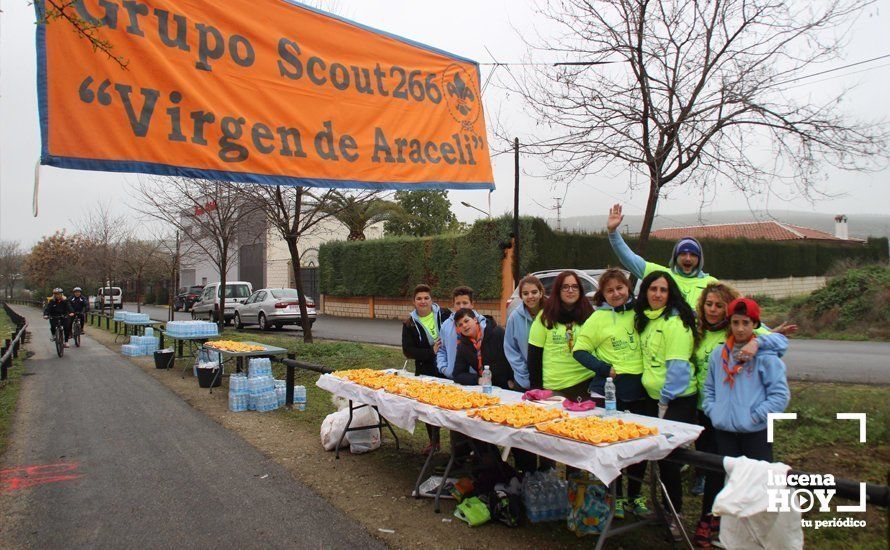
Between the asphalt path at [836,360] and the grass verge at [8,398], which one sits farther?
the asphalt path at [836,360]

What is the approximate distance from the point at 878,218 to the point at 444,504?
70.2 m

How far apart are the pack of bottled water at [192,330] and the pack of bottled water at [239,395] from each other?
3.63 m

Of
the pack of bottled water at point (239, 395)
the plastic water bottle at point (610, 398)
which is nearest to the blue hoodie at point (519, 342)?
the plastic water bottle at point (610, 398)

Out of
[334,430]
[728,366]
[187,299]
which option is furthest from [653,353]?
[187,299]

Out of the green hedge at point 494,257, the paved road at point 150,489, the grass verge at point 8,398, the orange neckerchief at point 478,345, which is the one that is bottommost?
the grass verge at point 8,398

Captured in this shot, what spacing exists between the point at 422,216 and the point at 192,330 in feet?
133

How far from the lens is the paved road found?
14.0 ft

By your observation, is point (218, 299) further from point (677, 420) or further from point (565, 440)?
point (565, 440)

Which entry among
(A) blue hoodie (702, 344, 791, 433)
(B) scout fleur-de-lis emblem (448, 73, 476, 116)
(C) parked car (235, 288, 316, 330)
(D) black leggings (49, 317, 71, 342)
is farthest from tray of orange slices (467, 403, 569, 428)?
(C) parked car (235, 288, 316, 330)

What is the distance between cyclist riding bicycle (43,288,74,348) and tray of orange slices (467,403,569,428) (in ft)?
51.4

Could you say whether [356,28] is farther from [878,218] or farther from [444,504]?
[878,218]

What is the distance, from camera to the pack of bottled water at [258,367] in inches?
345

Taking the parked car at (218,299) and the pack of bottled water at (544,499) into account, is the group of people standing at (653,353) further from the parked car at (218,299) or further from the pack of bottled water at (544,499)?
the parked car at (218,299)

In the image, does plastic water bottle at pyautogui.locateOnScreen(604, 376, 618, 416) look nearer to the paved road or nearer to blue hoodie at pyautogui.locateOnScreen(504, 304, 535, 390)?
blue hoodie at pyautogui.locateOnScreen(504, 304, 535, 390)
